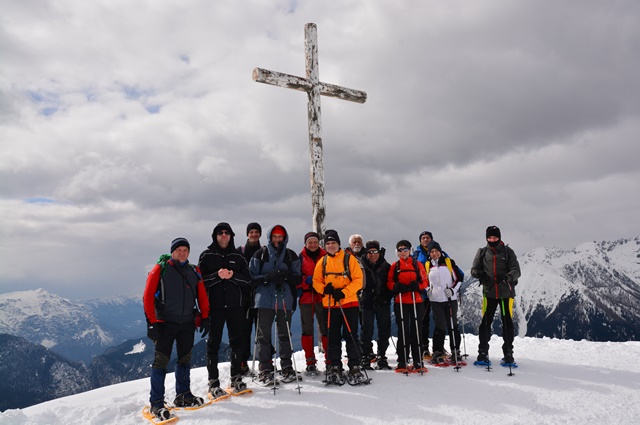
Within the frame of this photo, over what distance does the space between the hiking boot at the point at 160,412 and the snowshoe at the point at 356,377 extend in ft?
10.9

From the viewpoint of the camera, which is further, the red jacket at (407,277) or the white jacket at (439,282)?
the white jacket at (439,282)

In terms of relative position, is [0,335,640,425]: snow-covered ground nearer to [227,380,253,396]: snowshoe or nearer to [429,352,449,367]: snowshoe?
[227,380,253,396]: snowshoe

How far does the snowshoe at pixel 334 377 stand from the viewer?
7.79 m

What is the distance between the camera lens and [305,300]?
8648 mm

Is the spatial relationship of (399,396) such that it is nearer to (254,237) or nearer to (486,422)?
(486,422)

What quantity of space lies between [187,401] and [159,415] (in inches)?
23.0

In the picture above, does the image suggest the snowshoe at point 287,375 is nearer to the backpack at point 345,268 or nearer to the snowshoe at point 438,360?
the backpack at point 345,268

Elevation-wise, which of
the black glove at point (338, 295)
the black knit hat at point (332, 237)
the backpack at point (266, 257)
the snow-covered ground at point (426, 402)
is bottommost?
the snow-covered ground at point (426, 402)

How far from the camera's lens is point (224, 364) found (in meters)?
10.1

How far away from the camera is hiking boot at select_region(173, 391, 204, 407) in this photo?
23.3 feet

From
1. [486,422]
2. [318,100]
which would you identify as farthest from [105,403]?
[318,100]

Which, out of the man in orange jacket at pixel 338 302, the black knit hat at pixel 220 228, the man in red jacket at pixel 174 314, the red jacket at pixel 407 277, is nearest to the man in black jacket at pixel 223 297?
the black knit hat at pixel 220 228

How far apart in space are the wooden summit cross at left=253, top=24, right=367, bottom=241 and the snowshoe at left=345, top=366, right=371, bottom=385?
3.65 metres

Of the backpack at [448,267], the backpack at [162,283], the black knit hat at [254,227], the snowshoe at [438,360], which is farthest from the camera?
the backpack at [448,267]
